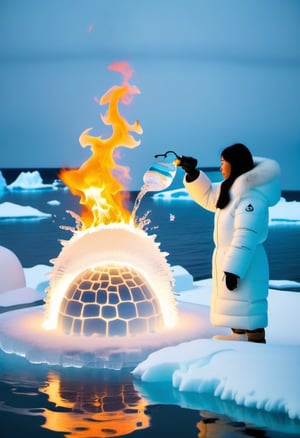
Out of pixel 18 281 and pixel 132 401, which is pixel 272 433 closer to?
pixel 132 401

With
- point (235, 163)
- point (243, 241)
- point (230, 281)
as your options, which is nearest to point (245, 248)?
Answer: point (243, 241)

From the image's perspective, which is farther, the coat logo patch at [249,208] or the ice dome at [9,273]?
the ice dome at [9,273]

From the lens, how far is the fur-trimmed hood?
700 cm

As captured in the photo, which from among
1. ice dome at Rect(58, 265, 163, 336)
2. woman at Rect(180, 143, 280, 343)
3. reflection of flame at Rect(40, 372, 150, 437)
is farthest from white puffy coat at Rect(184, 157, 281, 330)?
reflection of flame at Rect(40, 372, 150, 437)

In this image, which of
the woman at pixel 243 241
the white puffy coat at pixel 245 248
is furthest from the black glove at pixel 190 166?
the white puffy coat at pixel 245 248

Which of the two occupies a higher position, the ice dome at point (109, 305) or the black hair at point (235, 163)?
the black hair at point (235, 163)

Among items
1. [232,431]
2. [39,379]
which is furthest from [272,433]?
[39,379]

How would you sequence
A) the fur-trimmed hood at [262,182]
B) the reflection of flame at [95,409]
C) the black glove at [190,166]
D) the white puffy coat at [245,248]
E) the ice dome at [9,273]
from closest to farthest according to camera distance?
the reflection of flame at [95,409], the white puffy coat at [245,248], the fur-trimmed hood at [262,182], the black glove at [190,166], the ice dome at [9,273]

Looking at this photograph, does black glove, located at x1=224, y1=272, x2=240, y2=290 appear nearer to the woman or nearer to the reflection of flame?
the woman

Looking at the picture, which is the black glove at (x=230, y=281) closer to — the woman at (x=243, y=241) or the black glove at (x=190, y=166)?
the woman at (x=243, y=241)

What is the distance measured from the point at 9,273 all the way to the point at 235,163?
526cm

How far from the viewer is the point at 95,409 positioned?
6.04m

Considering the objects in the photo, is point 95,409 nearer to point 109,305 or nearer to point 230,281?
point 230,281

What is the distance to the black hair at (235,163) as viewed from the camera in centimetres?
711
